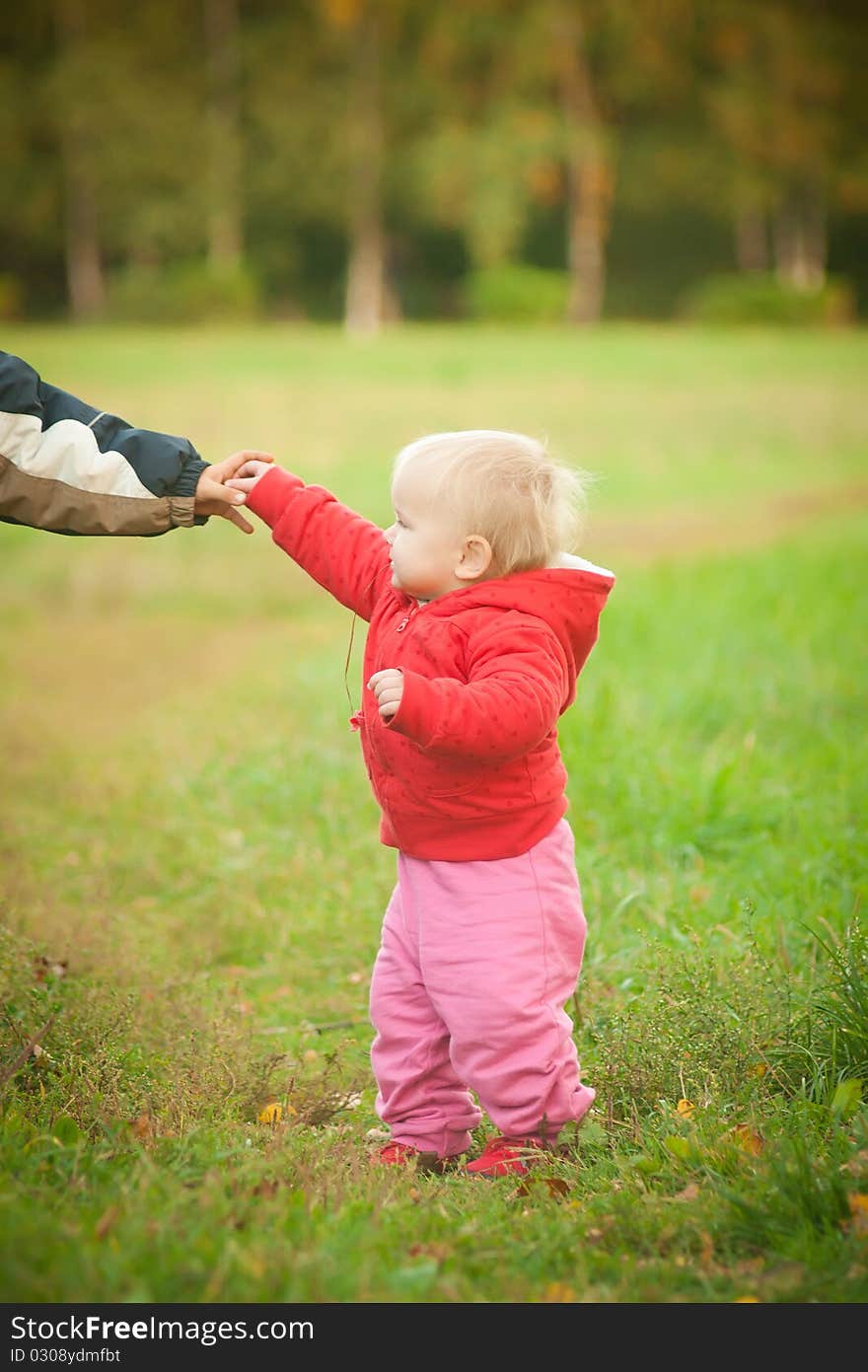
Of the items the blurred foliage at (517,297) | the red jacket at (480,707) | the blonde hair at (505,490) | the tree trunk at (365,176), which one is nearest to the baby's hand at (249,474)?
the red jacket at (480,707)

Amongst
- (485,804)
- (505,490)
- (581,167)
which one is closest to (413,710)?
(485,804)

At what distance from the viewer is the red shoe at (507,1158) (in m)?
2.69

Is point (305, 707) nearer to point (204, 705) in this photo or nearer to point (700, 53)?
point (204, 705)

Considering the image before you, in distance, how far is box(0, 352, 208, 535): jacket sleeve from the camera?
305cm

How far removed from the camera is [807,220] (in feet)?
124

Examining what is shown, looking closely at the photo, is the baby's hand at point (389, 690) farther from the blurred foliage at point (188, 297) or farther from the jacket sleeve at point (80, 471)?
the blurred foliage at point (188, 297)

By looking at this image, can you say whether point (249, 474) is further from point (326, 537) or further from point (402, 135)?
point (402, 135)

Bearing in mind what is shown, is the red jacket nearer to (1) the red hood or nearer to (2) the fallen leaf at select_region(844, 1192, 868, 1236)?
(1) the red hood

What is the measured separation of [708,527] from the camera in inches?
452

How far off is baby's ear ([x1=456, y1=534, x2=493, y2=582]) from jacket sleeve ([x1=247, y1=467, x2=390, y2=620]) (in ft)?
0.98

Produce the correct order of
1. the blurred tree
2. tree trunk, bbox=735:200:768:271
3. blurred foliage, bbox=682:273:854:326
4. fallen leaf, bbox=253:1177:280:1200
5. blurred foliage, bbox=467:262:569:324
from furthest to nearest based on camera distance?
1. tree trunk, bbox=735:200:768:271
2. the blurred tree
3. blurred foliage, bbox=467:262:569:324
4. blurred foliage, bbox=682:273:854:326
5. fallen leaf, bbox=253:1177:280:1200

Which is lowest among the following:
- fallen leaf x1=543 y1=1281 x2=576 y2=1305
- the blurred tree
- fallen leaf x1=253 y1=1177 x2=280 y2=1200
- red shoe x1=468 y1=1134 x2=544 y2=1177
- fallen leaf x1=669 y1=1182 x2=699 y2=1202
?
red shoe x1=468 y1=1134 x2=544 y2=1177

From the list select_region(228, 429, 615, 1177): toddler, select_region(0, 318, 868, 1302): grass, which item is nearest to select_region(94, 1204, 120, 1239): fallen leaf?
select_region(0, 318, 868, 1302): grass
